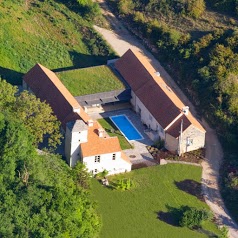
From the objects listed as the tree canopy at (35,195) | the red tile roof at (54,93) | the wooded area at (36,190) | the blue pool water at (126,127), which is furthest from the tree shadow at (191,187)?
the red tile roof at (54,93)

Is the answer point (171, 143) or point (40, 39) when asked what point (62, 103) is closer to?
point (171, 143)

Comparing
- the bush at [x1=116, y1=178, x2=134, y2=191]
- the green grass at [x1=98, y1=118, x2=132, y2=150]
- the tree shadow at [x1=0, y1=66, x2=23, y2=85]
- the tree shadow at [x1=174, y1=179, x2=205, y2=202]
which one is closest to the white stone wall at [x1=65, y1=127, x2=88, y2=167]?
the bush at [x1=116, y1=178, x2=134, y2=191]

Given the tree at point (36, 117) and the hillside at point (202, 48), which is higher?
the hillside at point (202, 48)

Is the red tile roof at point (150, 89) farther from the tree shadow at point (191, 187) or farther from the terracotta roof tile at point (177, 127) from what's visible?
the tree shadow at point (191, 187)

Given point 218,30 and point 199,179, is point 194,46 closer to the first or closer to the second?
point 218,30

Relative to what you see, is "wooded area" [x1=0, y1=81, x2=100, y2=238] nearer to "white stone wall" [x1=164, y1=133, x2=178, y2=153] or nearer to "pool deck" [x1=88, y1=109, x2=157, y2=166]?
"pool deck" [x1=88, y1=109, x2=157, y2=166]

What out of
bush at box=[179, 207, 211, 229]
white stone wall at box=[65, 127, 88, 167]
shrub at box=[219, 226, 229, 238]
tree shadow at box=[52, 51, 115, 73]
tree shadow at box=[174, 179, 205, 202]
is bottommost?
shrub at box=[219, 226, 229, 238]
